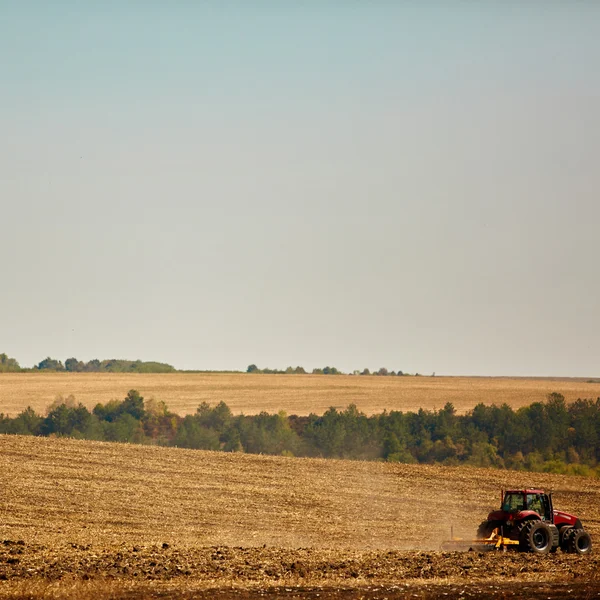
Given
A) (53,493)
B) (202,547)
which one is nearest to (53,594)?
(202,547)

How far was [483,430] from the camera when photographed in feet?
Answer: 209

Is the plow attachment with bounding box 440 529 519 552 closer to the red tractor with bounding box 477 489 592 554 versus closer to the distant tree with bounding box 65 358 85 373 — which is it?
the red tractor with bounding box 477 489 592 554

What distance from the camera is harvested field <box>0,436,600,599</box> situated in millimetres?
19297

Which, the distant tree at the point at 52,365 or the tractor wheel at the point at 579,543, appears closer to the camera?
the tractor wheel at the point at 579,543

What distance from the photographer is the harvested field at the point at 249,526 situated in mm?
19297

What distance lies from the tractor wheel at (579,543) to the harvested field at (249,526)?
144cm

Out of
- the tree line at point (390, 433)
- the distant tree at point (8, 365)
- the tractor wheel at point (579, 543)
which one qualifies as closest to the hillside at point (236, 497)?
the tractor wheel at point (579, 543)

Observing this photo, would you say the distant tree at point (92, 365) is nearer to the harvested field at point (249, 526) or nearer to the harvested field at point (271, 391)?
the harvested field at point (271, 391)

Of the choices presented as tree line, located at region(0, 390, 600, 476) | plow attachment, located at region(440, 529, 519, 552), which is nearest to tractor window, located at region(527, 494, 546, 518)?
plow attachment, located at region(440, 529, 519, 552)

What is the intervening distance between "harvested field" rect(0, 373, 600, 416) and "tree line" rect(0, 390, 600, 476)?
8511 mm

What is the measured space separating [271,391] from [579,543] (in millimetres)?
70122

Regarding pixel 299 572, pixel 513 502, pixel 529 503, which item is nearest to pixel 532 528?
pixel 529 503

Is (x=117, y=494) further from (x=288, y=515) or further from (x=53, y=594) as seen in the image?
(x=53, y=594)

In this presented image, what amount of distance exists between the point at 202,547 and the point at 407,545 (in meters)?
6.90
